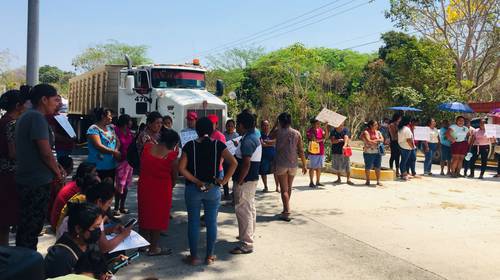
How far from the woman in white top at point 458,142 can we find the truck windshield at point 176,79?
285 inches

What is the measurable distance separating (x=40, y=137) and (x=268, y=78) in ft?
87.4

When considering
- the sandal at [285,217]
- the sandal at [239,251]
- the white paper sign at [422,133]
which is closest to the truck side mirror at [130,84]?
the sandal at [285,217]

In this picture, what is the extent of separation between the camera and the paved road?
498cm

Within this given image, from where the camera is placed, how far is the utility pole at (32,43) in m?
6.90

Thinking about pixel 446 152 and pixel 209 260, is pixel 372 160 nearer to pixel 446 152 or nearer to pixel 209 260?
pixel 446 152

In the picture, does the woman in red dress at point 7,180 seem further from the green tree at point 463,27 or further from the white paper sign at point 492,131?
the green tree at point 463,27

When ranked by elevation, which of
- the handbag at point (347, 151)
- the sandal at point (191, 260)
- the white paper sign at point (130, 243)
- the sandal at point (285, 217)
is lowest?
the sandal at point (191, 260)

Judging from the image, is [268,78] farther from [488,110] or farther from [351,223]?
[351,223]

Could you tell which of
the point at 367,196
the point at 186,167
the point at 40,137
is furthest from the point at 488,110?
the point at 40,137

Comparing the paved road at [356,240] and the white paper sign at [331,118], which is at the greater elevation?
the white paper sign at [331,118]

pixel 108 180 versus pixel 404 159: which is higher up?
pixel 108 180

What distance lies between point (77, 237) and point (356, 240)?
4.29 metres

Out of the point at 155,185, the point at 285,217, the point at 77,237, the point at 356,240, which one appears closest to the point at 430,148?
the point at 285,217

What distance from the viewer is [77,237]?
115 inches
